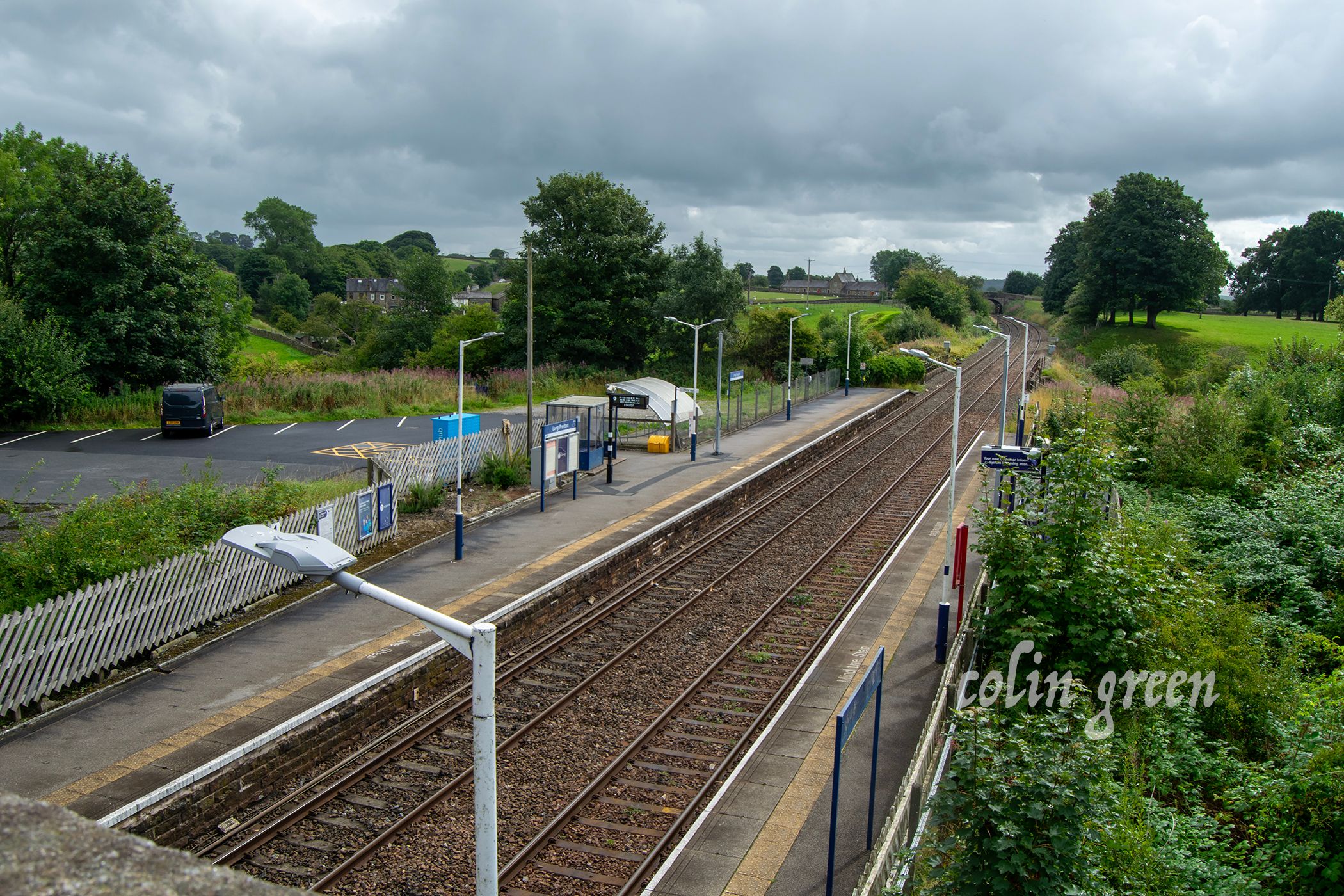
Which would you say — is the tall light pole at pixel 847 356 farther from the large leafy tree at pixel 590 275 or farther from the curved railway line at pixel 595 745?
the curved railway line at pixel 595 745

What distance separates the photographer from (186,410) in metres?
31.0

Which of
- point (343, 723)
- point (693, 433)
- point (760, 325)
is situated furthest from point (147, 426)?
point (760, 325)

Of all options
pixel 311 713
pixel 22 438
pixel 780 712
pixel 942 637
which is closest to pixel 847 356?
pixel 22 438

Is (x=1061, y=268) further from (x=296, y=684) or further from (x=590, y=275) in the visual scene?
(x=296, y=684)

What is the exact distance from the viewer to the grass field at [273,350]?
78.8 m

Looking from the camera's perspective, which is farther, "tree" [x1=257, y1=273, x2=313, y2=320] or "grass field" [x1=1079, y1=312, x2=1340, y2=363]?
"tree" [x1=257, y1=273, x2=313, y2=320]

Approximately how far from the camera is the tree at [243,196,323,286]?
460 ft

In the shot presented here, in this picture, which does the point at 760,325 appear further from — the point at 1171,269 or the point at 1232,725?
the point at 1232,725

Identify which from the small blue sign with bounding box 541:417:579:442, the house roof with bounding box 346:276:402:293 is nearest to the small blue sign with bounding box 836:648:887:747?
the small blue sign with bounding box 541:417:579:442

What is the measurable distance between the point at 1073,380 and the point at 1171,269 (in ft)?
73.5

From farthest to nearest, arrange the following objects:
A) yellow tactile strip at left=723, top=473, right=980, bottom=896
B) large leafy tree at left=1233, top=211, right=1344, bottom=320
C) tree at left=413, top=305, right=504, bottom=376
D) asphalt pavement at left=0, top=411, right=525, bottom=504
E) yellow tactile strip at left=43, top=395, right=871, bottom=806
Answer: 1. large leafy tree at left=1233, top=211, right=1344, bottom=320
2. tree at left=413, top=305, right=504, bottom=376
3. asphalt pavement at left=0, top=411, right=525, bottom=504
4. yellow tactile strip at left=43, top=395, right=871, bottom=806
5. yellow tactile strip at left=723, top=473, right=980, bottom=896

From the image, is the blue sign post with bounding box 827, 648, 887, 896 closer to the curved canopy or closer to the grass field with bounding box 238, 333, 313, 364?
the curved canopy

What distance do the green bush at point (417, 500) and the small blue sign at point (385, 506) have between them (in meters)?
2.08

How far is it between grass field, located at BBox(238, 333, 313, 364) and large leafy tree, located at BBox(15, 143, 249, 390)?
130 ft
